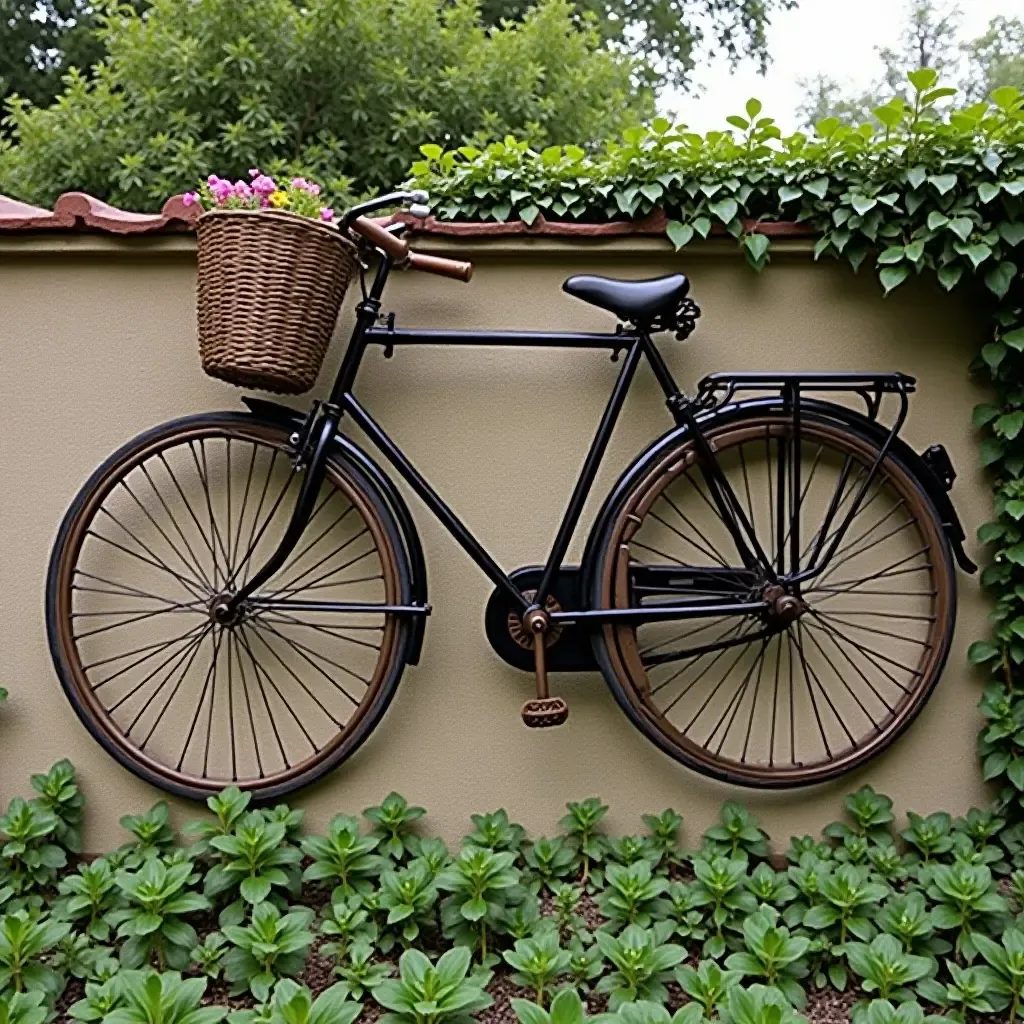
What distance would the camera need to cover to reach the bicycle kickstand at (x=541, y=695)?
6.28 ft

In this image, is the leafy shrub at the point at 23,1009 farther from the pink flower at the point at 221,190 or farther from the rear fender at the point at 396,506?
the pink flower at the point at 221,190

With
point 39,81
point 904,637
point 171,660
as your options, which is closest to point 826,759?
point 904,637

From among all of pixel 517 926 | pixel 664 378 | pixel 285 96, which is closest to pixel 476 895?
pixel 517 926

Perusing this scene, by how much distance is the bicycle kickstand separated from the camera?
191cm

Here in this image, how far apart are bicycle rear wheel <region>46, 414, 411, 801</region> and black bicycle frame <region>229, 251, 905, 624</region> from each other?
0.13 m

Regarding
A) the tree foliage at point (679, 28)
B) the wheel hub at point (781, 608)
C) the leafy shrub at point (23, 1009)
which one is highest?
the tree foliage at point (679, 28)

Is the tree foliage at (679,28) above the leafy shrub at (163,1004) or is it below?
above

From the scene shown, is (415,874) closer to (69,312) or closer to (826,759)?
(826,759)

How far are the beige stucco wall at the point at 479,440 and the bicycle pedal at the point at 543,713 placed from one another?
0.20 m

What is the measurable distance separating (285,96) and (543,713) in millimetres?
3802

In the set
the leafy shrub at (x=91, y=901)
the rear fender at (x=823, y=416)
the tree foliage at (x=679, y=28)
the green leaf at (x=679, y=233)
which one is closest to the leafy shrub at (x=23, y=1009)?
the leafy shrub at (x=91, y=901)

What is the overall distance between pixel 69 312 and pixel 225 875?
133 centimetres

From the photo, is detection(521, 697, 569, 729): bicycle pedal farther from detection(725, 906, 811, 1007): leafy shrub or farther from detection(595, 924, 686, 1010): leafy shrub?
detection(725, 906, 811, 1007): leafy shrub

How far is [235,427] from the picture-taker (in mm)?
2023
